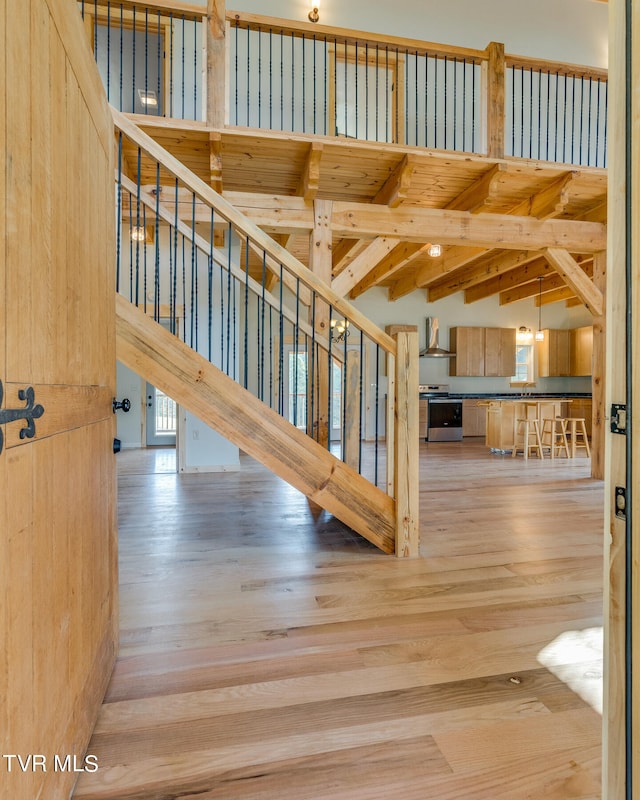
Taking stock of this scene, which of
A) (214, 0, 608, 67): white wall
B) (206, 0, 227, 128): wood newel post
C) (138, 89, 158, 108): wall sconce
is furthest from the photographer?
(138, 89, 158, 108): wall sconce

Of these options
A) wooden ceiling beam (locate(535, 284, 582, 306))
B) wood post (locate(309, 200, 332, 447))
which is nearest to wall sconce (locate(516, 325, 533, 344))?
wooden ceiling beam (locate(535, 284, 582, 306))

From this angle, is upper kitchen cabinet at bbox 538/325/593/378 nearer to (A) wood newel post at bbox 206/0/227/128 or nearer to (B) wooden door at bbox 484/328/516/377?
(B) wooden door at bbox 484/328/516/377

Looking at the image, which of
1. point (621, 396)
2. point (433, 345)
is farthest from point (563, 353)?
point (621, 396)

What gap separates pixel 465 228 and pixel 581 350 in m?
6.42

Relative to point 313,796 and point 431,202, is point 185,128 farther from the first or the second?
→ point 313,796

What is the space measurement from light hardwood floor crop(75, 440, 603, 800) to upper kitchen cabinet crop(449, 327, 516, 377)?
20.5 feet

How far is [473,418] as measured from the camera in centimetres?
885

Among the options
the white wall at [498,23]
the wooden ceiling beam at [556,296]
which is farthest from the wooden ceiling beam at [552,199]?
the wooden ceiling beam at [556,296]

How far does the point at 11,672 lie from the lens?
0.75 meters

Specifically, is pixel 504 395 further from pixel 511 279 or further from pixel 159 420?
pixel 159 420

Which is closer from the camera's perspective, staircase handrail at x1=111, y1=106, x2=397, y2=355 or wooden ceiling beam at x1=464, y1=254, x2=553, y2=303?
staircase handrail at x1=111, y1=106, x2=397, y2=355

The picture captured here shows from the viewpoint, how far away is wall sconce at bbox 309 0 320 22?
517 cm

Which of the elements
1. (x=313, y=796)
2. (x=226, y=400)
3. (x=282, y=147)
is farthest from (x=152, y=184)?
(x=313, y=796)

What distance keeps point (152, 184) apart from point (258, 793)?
14.7 ft
